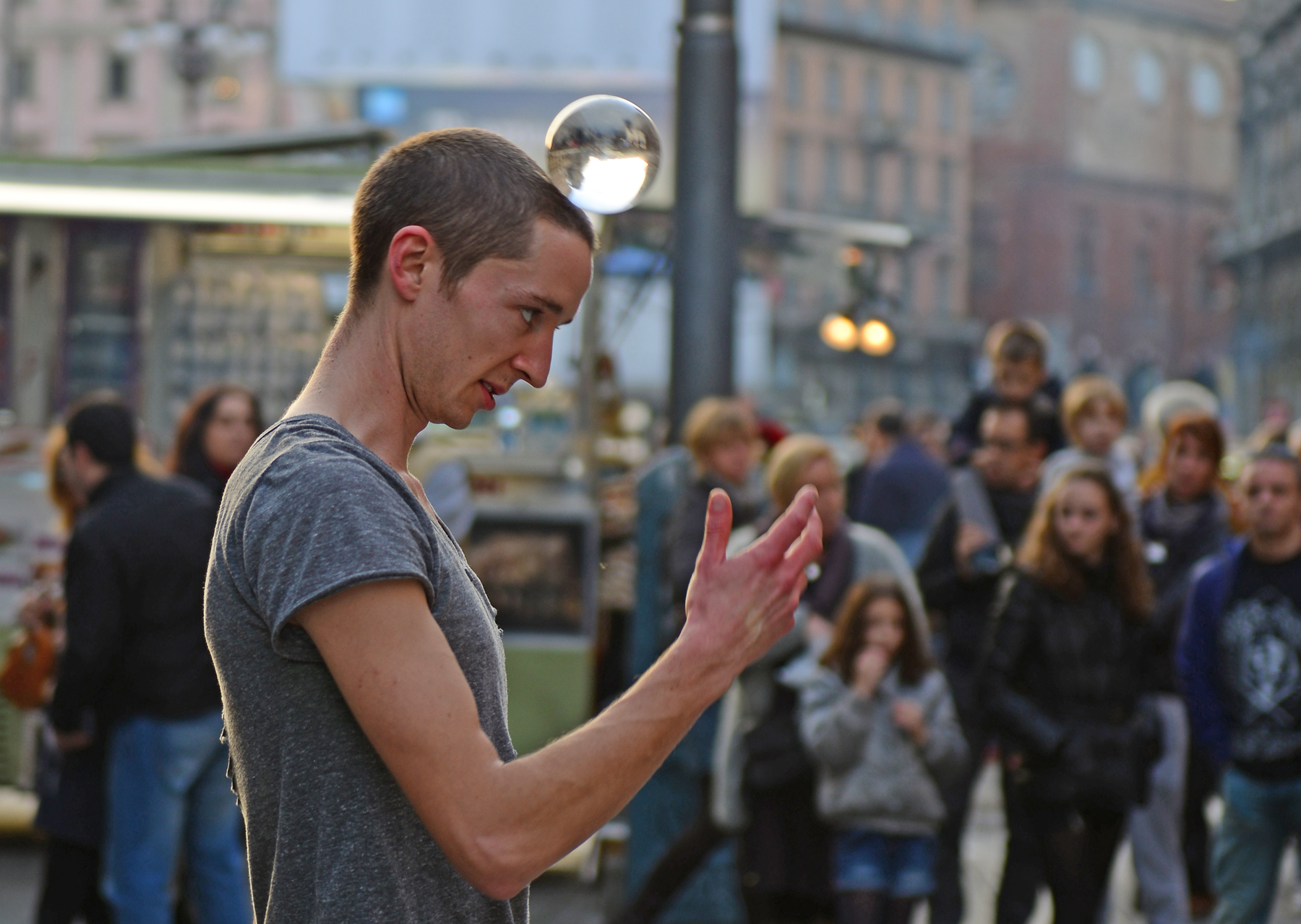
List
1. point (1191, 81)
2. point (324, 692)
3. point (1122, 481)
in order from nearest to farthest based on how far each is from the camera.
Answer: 1. point (324, 692)
2. point (1122, 481)
3. point (1191, 81)

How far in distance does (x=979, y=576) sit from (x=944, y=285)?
6307cm

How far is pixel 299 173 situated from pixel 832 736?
13.9ft

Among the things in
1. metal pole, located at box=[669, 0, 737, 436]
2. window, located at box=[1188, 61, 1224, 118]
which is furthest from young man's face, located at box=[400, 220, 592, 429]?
window, located at box=[1188, 61, 1224, 118]

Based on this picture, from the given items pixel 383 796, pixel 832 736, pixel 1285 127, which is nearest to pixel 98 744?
pixel 832 736

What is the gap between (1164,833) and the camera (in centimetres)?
597

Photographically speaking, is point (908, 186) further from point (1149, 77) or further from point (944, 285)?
point (1149, 77)

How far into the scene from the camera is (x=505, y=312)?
1645 mm

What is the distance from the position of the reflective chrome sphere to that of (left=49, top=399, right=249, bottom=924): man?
10.6 ft

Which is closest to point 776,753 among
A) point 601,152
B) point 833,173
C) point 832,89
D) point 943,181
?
point 601,152

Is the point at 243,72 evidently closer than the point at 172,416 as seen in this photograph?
No

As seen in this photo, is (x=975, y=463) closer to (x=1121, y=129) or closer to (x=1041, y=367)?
(x=1041, y=367)

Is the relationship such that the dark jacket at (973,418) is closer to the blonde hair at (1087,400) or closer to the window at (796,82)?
the blonde hair at (1087,400)

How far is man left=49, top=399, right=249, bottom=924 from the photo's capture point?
4.87 metres

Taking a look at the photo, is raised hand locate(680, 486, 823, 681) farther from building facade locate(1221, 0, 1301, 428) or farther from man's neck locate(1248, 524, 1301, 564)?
building facade locate(1221, 0, 1301, 428)
